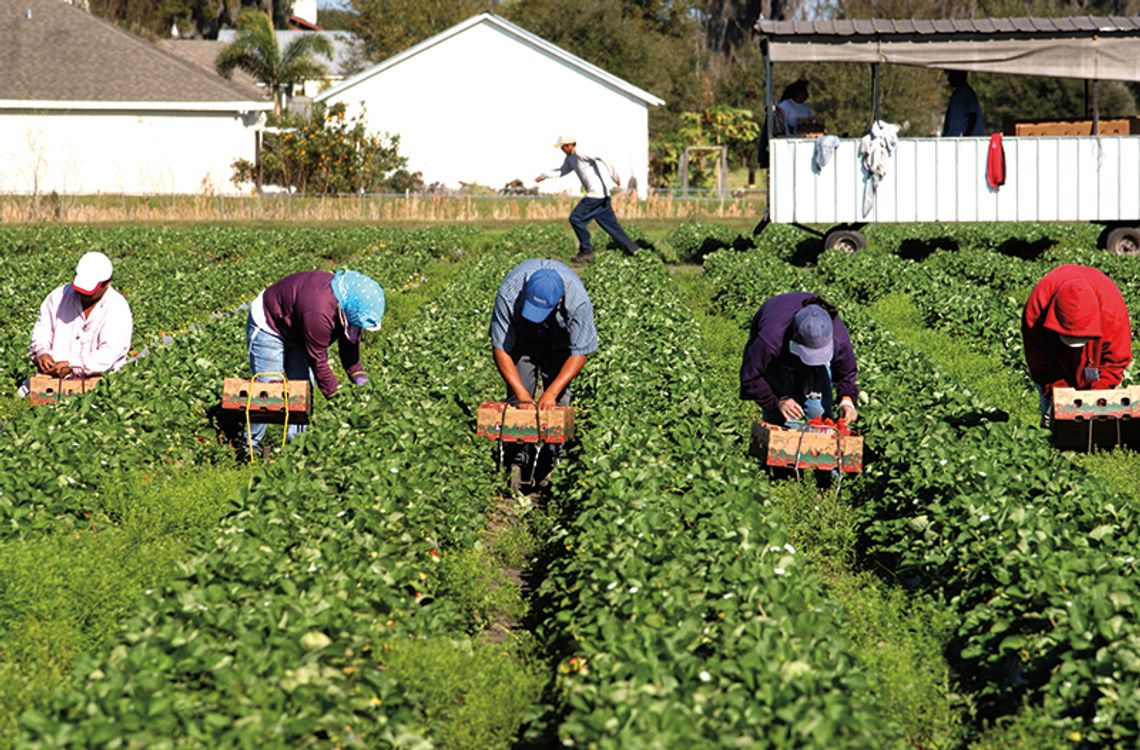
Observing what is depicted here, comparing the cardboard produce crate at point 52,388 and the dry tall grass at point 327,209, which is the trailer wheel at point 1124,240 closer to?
the dry tall grass at point 327,209

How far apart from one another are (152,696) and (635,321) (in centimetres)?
897

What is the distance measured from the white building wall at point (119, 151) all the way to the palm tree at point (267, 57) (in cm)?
969

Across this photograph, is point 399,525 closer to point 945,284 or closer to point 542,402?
point 542,402

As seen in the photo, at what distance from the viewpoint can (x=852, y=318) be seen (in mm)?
13211

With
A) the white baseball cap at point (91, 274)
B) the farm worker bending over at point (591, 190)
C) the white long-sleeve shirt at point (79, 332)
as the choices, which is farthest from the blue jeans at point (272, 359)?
the farm worker bending over at point (591, 190)

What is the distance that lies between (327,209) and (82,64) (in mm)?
15070

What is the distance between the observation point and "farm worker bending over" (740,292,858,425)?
7.93 metres

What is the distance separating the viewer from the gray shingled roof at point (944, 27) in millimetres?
19719

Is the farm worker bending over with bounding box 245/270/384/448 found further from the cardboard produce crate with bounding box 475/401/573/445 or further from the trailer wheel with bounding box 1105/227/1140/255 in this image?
the trailer wheel with bounding box 1105/227/1140/255

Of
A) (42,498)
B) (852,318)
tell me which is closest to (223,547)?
(42,498)

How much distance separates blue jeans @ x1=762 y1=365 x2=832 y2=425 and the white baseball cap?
4706 mm

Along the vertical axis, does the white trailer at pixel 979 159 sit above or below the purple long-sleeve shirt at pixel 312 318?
above

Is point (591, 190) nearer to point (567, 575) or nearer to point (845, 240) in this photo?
point (845, 240)

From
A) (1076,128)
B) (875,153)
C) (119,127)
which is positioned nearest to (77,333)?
(875,153)
